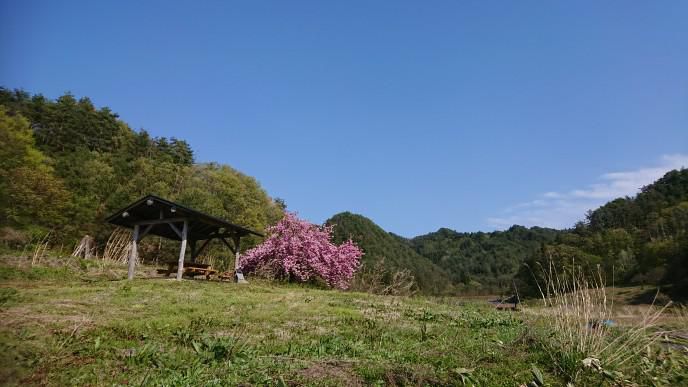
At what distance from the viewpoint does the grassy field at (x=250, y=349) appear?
3721 millimetres

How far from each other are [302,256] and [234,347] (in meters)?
16.7

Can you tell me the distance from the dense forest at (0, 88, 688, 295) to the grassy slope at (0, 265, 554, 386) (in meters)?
1.58

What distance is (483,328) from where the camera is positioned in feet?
26.0

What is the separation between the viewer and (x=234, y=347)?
4.58 metres

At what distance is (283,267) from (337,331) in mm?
14751

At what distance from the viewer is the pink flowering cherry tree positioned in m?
21.0

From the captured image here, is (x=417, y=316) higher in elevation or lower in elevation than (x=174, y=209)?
lower

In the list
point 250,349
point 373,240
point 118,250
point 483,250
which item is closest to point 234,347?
point 250,349

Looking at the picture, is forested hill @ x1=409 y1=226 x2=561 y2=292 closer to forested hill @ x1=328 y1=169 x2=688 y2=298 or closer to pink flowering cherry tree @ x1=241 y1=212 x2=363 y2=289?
forested hill @ x1=328 y1=169 x2=688 y2=298

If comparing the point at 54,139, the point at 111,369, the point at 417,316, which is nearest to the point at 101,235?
the point at 54,139

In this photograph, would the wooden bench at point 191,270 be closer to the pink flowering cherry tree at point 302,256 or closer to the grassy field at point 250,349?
the pink flowering cherry tree at point 302,256

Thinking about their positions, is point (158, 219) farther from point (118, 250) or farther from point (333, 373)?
point (333, 373)

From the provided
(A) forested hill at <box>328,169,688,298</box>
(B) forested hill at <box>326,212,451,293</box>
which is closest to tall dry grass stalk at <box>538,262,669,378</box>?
(A) forested hill at <box>328,169,688,298</box>

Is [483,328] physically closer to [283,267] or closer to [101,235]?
[283,267]
